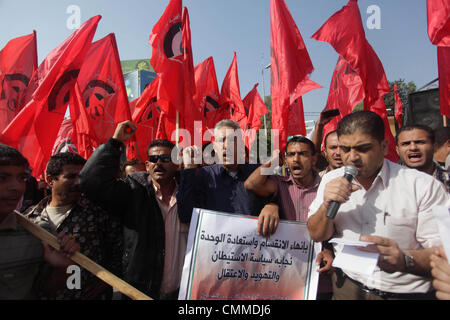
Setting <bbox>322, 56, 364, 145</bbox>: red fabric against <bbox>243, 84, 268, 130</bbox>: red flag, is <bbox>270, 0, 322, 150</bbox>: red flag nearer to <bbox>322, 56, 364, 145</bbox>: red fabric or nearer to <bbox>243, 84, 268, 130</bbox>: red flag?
<bbox>322, 56, 364, 145</bbox>: red fabric

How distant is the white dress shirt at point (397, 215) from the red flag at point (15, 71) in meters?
5.05

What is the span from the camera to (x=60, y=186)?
7.12 feet

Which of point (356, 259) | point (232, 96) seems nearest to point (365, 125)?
point (356, 259)

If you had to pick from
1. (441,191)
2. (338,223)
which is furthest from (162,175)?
(441,191)

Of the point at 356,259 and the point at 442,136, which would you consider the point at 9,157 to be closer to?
the point at 356,259

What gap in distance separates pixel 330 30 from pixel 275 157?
330 centimetres

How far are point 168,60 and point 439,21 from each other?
11.4ft

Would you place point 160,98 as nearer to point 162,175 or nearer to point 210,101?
point 162,175

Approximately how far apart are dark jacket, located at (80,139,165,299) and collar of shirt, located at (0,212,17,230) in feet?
1.39

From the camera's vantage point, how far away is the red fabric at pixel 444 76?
373cm

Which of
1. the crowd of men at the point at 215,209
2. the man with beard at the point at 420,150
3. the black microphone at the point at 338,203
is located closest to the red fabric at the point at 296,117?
the man with beard at the point at 420,150

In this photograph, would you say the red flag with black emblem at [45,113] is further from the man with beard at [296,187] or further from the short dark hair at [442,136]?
the short dark hair at [442,136]

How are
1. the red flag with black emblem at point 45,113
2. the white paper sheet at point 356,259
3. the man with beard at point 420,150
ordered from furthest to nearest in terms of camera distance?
the red flag with black emblem at point 45,113
the man with beard at point 420,150
the white paper sheet at point 356,259

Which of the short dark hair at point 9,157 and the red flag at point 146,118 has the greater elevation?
the red flag at point 146,118
